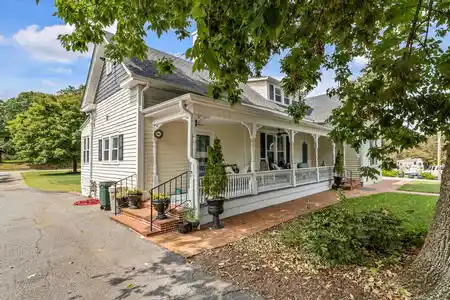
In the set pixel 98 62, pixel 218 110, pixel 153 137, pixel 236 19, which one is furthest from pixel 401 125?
pixel 98 62

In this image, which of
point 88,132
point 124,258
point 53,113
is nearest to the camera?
point 124,258

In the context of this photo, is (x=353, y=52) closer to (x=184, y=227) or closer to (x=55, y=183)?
(x=184, y=227)

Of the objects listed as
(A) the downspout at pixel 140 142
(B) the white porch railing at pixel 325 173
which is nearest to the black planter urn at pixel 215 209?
(A) the downspout at pixel 140 142

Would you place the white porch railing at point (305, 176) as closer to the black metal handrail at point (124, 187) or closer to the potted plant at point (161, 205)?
the potted plant at point (161, 205)

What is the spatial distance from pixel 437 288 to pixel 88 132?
1484cm

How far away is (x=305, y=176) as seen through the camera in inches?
462

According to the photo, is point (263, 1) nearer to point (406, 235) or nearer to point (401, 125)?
point (401, 125)

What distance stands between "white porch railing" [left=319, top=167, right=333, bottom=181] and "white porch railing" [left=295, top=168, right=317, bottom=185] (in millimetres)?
787

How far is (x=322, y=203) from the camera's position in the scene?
977 centimetres

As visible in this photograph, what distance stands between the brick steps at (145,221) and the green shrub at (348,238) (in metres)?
3.03

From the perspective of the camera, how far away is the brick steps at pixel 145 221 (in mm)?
6229

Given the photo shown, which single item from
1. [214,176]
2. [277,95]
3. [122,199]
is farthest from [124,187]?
[277,95]

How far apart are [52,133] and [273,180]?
2588 cm

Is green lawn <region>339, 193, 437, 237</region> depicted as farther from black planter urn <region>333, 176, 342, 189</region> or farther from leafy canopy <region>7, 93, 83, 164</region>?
leafy canopy <region>7, 93, 83, 164</region>
